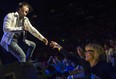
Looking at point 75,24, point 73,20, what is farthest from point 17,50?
point 75,24

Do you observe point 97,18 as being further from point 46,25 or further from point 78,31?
point 46,25

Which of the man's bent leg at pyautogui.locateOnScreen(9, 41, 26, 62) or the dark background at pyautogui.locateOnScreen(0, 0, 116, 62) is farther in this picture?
the dark background at pyautogui.locateOnScreen(0, 0, 116, 62)

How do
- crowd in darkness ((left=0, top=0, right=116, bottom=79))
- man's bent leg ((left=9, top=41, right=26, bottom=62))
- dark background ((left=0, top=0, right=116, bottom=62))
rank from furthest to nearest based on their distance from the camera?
dark background ((left=0, top=0, right=116, bottom=62))
crowd in darkness ((left=0, top=0, right=116, bottom=79))
man's bent leg ((left=9, top=41, right=26, bottom=62))

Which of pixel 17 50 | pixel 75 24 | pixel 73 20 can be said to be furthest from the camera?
pixel 75 24

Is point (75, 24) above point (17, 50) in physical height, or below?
above

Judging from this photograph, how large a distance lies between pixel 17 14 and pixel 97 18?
11.1 meters

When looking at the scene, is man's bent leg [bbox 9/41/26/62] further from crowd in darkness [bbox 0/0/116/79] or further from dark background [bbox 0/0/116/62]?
dark background [bbox 0/0/116/62]

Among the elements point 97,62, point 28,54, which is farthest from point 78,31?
point 97,62

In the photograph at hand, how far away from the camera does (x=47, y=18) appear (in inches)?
496

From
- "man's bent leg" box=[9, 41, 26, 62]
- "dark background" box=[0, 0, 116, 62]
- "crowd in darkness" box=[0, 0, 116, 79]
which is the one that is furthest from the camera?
"dark background" box=[0, 0, 116, 62]

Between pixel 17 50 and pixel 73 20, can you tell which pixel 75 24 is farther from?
pixel 17 50

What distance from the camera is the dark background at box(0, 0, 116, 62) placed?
11.5m

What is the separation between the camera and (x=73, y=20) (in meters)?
14.6

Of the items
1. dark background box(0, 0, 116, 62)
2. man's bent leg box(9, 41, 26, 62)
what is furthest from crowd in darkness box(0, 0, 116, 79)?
man's bent leg box(9, 41, 26, 62)
